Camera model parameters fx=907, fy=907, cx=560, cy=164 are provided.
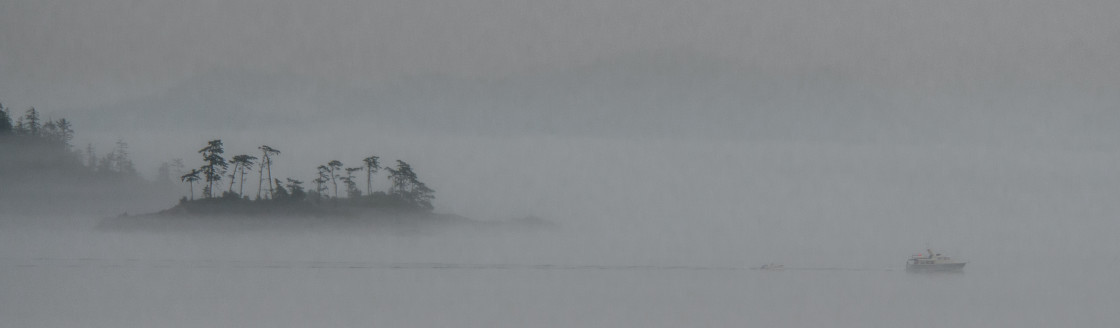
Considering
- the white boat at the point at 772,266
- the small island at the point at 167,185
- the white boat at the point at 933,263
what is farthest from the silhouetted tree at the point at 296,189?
the white boat at the point at 933,263

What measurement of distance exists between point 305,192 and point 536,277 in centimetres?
370

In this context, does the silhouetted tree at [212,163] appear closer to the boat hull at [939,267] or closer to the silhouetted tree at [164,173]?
the silhouetted tree at [164,173]

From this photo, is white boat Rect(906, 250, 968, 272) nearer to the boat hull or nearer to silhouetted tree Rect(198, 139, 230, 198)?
the boat hull

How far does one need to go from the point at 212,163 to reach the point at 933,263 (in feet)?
36.6

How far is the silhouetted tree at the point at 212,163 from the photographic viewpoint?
12578 millimetres

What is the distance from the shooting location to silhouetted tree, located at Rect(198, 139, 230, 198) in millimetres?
12578

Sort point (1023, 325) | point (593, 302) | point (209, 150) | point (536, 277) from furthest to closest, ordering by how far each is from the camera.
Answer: point (536, 277) < point (209, 150) < point (593, 302) < point (1023, 325)

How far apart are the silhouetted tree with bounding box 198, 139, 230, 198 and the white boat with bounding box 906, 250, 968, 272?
35.2 ft

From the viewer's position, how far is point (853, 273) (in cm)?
1446

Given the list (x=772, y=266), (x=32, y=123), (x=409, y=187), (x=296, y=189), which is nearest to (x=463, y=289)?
(x=409, y=187)

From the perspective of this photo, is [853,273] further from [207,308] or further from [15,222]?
[15,222]

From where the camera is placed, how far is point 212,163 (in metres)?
12.6

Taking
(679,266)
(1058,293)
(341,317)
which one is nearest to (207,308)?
(341,317)

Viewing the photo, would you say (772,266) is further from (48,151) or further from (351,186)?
(48,151)
